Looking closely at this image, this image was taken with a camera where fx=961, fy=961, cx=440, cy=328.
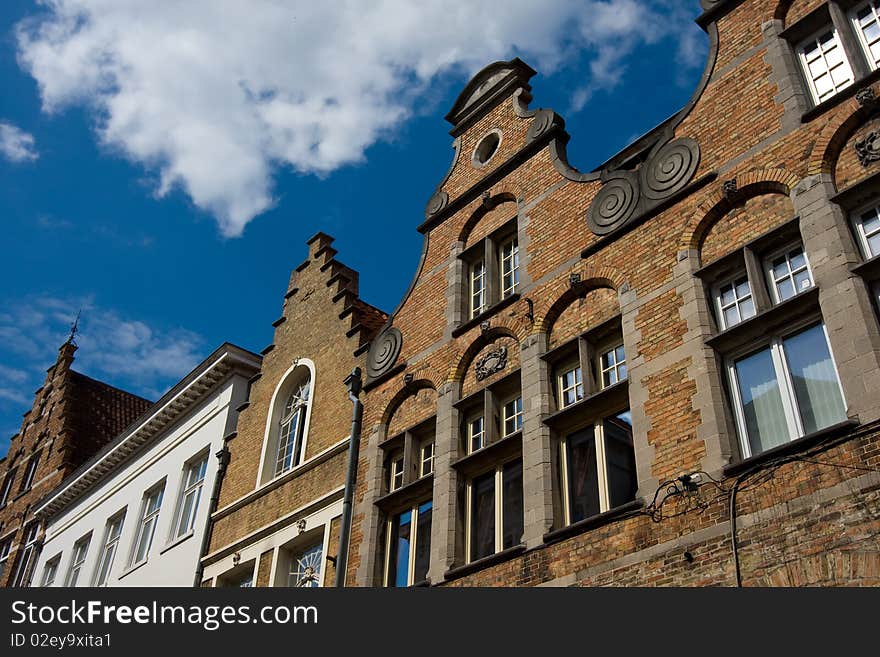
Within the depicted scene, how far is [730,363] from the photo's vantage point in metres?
10.8

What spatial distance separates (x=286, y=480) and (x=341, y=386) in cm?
197

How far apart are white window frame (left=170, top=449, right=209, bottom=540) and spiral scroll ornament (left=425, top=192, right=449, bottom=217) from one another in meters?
7.59

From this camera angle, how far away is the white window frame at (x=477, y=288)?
50.8 ft

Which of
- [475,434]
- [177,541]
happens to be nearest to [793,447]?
[475,434]

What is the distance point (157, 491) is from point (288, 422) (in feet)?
18.3

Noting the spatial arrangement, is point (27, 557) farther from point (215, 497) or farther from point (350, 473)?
point (350, 473)

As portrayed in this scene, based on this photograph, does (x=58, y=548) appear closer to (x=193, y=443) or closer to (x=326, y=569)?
(x=193, y=443)

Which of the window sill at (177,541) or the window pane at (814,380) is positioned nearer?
the window pane at (814,380)

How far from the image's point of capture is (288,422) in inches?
751

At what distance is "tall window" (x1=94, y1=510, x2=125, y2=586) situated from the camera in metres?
23.1

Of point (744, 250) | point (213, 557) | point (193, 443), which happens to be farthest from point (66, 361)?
point (744, 250)

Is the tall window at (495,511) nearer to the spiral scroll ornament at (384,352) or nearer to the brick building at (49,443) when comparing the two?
the spiral scroll ornament at (384,352)

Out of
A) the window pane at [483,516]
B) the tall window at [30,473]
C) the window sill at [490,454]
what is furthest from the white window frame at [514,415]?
the tall window at [30,473]

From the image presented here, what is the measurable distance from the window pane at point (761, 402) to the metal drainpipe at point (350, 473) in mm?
6703
